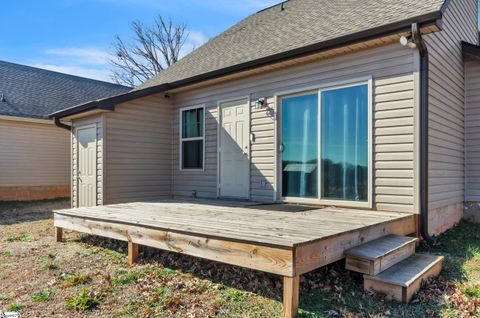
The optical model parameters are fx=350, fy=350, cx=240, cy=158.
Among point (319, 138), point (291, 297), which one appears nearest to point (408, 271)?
point (291, 297)

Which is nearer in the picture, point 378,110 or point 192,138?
point 378,110

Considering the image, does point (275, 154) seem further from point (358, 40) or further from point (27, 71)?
point (27, 71)

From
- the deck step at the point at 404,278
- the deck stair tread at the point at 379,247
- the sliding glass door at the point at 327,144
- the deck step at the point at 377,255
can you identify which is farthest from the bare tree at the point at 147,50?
the deck step at the point at 404,278

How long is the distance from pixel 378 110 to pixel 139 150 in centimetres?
491

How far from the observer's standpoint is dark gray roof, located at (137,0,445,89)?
4.77 metres

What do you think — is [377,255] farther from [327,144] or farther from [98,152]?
[98,152]

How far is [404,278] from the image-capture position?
2.98m

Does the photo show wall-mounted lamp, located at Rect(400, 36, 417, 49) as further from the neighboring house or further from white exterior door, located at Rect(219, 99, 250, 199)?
white exterior door, located at Rect(219, 99, 250, 199)

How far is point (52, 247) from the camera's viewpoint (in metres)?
5.08

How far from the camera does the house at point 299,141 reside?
12.2 feet

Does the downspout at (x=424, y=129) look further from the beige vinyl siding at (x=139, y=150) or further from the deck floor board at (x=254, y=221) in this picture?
the beige vinyl siding at (x=139, y=150)

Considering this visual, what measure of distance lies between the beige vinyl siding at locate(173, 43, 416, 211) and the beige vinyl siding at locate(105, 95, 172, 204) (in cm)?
209

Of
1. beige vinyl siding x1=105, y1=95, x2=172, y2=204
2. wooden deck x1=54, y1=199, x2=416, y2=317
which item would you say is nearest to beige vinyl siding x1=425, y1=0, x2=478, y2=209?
wooden deck x1=54, y1=199, x2=416, y2=317

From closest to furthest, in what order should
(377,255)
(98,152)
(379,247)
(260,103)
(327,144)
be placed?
1. (377,255)
2. (379,247)
3. (327,144)
4. (260,103)
5. (98,152)
